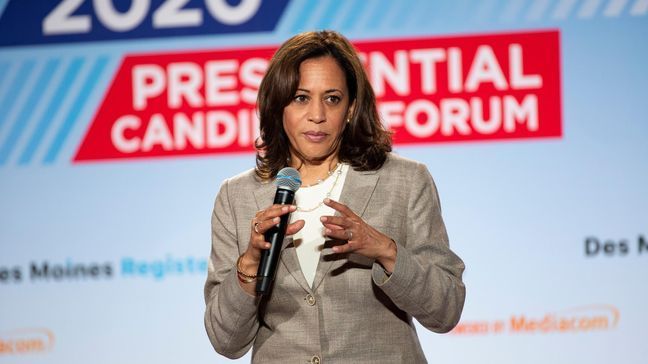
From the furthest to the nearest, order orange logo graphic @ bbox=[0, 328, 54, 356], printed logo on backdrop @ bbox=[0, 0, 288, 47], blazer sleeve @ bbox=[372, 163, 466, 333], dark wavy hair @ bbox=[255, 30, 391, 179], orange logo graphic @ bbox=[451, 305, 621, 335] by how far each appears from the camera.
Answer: orange logo graphic @ bbox=[0, 328, 54, 356] < printed logo on backdrop @ bbox=[0, 0, 288, 47] < orange logo graphic @ bbox=[451, 305, 621, 335] < dark wavy hair @ bbox=[255, 30, 391, 179] < blazer sleeve @ bbox=[372, 163, 466, 333]

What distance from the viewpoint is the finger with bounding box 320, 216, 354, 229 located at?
179cm

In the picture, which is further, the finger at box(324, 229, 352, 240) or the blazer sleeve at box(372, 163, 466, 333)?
the blazer sleeve at box(372, 163, 466, 333)

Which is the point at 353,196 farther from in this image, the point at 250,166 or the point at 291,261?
the point at 250,166

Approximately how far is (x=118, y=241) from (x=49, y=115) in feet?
2.18

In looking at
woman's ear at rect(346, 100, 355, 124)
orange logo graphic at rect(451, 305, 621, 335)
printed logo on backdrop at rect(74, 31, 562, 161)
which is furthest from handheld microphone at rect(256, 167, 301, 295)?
orange logo graphic at rect(451, 305, 621, 335)

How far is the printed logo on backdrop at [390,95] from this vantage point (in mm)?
3936

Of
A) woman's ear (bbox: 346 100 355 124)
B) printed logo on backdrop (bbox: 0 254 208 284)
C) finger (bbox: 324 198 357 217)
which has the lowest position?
printed logo on backdrop (bbox: 0 254 208 284)

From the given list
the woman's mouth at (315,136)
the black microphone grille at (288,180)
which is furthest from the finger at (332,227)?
the woman's mouth at (315,136)

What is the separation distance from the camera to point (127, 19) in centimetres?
419

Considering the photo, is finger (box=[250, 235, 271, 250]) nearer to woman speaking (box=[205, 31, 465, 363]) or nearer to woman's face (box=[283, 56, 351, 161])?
woman speaking (box=[205, 31, 465, 363])

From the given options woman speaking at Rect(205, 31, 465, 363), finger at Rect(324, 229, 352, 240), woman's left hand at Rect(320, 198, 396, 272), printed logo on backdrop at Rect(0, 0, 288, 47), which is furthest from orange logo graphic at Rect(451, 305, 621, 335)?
finger at Rect(324, 229, 352, 240)

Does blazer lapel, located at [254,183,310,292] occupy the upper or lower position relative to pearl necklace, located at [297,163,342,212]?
lower

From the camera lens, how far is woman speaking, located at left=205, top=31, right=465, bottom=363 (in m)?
2.01

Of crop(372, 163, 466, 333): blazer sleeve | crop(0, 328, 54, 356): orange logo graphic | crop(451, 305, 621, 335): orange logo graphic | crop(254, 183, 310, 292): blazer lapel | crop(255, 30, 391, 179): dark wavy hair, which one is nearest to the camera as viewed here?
crop(372, 163, 466, 333): blazer sleeve
